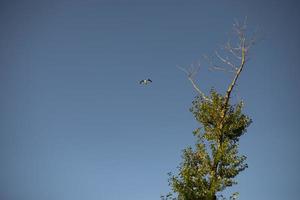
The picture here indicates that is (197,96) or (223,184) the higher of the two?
(197,96)

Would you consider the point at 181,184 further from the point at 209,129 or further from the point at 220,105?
the point at 220,105

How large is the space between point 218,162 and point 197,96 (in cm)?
787

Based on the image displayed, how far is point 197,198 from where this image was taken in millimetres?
39531

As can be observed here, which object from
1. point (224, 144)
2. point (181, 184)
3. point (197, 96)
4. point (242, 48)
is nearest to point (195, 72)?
point (197, 96)

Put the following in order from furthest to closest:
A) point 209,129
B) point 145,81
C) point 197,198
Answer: point 145,81, point 209,129, point 197,198

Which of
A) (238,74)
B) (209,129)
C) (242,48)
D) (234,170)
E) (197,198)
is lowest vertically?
(197,198)

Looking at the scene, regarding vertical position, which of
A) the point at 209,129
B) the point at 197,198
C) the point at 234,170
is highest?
the point at 209,129

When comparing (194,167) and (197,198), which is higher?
(194,167)

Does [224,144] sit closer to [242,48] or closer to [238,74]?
[238,74]

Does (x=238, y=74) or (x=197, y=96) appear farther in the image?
(x=197, y=96)

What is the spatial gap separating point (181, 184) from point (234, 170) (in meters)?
5.39

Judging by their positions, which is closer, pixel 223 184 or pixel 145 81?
pixel 223 184

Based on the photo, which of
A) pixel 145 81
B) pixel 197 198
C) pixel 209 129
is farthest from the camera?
Answer: pixel 145 81

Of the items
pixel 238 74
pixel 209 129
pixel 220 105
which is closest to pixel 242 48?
pixel 238 74
